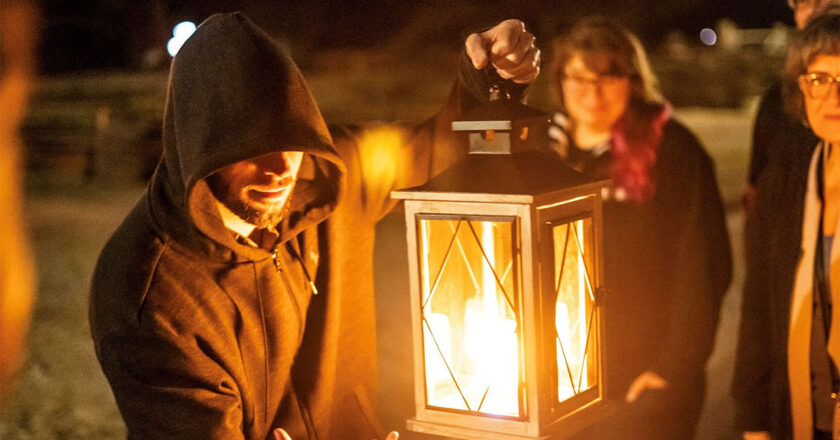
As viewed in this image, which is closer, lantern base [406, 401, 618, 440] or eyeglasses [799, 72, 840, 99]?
lantern base [406, 401, 618, 440]

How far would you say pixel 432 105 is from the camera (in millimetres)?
26438

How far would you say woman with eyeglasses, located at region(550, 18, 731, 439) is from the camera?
366 cm

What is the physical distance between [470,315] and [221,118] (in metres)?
0.70

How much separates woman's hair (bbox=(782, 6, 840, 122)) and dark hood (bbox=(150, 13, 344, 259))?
1473 millimetres

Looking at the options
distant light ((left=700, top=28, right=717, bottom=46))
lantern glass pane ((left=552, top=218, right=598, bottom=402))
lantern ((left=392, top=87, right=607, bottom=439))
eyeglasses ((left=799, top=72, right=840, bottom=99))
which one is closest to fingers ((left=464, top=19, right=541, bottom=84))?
lantern ((left=392, top=87, right=607, bottom=439))

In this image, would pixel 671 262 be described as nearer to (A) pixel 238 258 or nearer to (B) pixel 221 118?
(A) pixel 238 258

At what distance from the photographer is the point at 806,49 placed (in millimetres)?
2857

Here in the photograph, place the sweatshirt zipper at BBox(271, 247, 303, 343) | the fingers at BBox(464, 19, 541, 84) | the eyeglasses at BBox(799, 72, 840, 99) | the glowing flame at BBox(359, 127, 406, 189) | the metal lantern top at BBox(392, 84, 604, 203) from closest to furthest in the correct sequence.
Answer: the metal lantern top at BBox(392, 84, 604, 203) → the fingers at BBox(464, 19, 541, 84) → the sweatshirt zipper at BBox(271, 247, 303, 343) → the glowing flame at BBox(359, 127, 406, 189) → the eyeglasses at BBox(799, 72, 840, 99)

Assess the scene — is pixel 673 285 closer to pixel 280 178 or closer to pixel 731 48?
pixel 280 178

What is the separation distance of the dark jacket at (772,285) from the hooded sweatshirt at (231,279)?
1106 mm

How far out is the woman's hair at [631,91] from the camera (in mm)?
3648

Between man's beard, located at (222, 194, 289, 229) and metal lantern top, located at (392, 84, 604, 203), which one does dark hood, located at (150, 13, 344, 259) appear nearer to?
man's beard, located at (222, 194, 289, 229)

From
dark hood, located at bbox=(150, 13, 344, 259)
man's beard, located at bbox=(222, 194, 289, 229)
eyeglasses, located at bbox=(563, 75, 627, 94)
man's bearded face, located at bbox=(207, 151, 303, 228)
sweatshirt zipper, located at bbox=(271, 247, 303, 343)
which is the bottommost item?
sweatshirt zipper, located at bbox=(271, 247, 303, 343)

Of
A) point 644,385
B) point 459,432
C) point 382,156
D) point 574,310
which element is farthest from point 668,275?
point 459,432
